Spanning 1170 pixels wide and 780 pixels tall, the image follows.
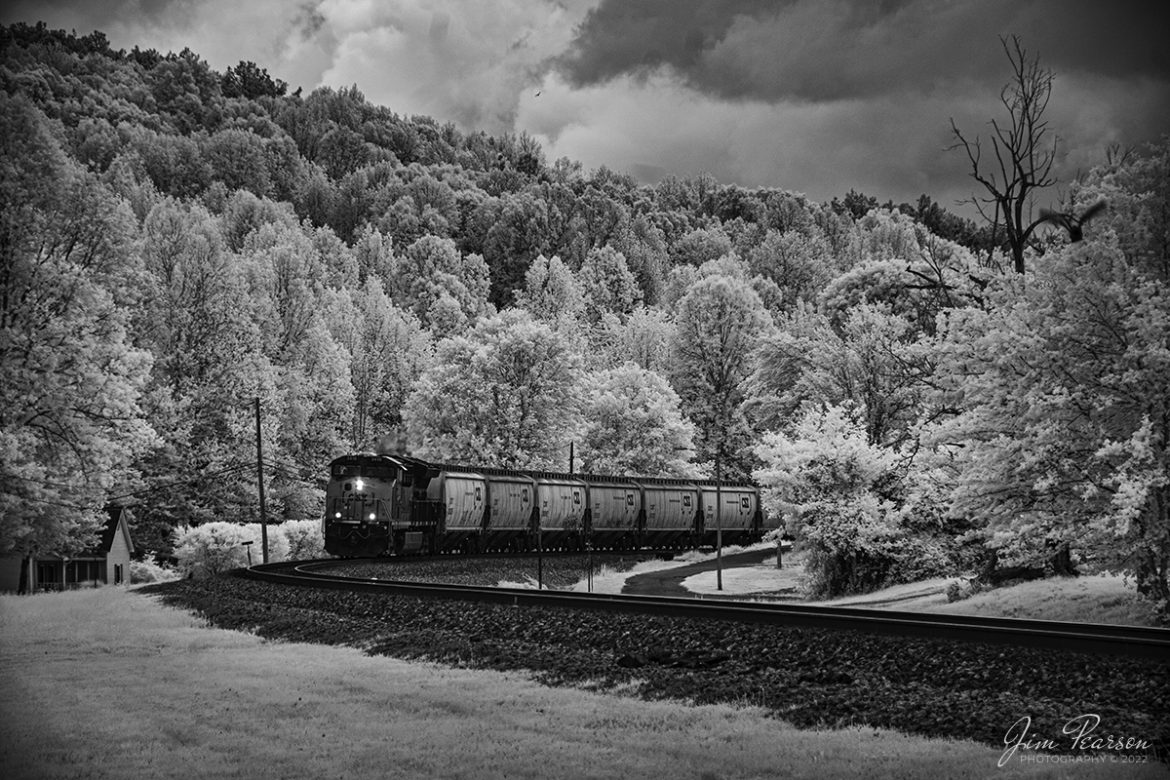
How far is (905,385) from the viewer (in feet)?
200

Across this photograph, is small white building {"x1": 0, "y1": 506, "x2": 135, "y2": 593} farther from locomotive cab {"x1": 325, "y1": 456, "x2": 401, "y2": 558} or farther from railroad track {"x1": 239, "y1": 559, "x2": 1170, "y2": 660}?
railroad track {"x1": 239, "y1": 559, "x2": 1170, "y2": 660}

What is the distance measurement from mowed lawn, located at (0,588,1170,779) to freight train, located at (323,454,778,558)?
2537 cm

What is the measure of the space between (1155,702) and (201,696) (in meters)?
14.6

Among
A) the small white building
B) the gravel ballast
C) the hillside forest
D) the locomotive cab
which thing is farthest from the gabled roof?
the gravel ballast

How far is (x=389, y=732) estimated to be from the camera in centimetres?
1550

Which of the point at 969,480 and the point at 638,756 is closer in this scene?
the point at 638,756

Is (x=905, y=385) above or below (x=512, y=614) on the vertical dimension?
above

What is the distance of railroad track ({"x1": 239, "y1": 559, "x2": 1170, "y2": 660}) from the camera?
16609 mm

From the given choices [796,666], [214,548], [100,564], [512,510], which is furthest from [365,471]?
[796,666]

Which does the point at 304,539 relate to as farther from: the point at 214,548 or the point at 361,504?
the point at 361,504

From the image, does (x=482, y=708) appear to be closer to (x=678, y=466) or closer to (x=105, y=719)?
(x=105, y=719)

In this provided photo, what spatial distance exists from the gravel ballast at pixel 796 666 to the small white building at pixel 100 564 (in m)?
41.9

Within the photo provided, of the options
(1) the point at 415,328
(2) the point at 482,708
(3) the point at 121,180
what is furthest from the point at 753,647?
(3) the point at 121,180

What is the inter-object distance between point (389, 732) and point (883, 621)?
9221 millimetres
